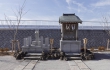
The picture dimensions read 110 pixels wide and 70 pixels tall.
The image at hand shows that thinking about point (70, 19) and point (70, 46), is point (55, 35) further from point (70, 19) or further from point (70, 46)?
point (70, 46)

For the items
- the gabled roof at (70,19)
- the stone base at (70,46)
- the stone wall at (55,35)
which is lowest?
the stone base at (70,46)

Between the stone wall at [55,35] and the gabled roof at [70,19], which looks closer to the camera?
the gabled roof at [70,19]

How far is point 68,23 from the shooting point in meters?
14.5

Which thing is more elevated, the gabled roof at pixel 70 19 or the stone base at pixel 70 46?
the gabled roof at pixel 70 19

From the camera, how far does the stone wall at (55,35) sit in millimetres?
19250

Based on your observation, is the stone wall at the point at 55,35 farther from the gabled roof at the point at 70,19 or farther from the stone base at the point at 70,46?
the stone base at the point at 70,46

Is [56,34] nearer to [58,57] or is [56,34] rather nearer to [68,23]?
[68,23]

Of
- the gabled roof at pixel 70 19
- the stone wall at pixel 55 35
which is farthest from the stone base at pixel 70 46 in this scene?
the stone wall at pixel 55 35

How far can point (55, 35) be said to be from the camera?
19391 millimetres

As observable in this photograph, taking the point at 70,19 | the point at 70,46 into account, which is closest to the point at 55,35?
the point at 70,19

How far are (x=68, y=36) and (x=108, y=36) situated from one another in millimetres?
6942

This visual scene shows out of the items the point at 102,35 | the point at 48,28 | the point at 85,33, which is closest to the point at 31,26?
the point at 48,28

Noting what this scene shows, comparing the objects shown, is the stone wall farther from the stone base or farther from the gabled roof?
the stone base

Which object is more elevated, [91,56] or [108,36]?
[108,36]
